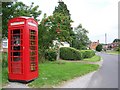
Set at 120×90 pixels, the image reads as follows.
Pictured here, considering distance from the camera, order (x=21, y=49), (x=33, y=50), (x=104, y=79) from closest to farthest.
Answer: (x=21, y=49) → (x=33, y=50) → (x=104, y=79)

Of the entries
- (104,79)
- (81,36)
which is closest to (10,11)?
(104,79)

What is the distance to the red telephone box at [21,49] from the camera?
401 inches

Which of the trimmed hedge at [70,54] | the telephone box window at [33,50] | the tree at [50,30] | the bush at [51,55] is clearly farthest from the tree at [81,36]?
the telephone box window at [33,50]

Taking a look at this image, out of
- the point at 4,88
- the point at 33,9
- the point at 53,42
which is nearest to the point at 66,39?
the point at 53,42

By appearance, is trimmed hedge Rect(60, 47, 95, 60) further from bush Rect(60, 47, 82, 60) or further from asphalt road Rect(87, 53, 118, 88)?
asphalt road Rect(87, 53, 118, 88)

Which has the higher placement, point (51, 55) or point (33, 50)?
point (33, 50)

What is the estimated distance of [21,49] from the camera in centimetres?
1031

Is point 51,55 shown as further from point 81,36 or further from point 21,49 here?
point 81,36

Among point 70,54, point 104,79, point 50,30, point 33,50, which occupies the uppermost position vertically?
point 50,30

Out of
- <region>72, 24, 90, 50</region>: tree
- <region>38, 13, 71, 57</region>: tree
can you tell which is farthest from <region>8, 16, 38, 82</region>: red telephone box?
<region>72, 24, 90, 50</region>: tree

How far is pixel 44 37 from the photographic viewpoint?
19.8m

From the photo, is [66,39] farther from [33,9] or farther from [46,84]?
[46,84]

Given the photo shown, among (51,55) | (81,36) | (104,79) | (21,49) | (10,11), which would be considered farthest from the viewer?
(81,36)

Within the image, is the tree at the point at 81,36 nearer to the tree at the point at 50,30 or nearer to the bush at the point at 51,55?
the bush at the point at 51,55
